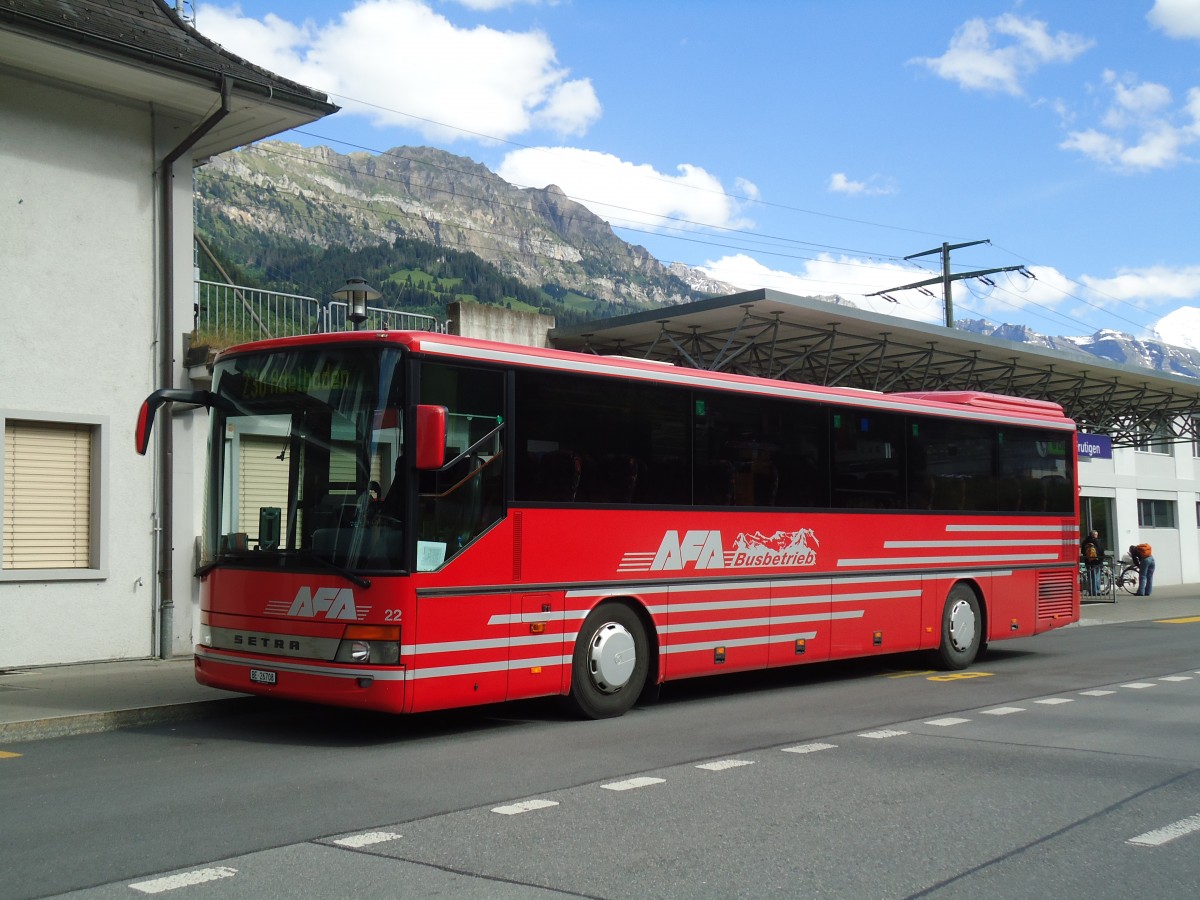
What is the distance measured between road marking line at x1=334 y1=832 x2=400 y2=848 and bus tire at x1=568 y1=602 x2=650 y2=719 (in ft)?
13.3

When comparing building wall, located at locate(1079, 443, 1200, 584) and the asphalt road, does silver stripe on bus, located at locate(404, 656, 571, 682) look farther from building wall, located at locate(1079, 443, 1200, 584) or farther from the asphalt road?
building wall, located at locate(1079, 443, 1200, 584)

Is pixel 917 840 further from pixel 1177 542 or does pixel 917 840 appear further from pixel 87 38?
pixel 1177 542

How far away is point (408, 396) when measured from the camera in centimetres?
909

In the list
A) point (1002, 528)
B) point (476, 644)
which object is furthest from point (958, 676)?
point (476, 644)

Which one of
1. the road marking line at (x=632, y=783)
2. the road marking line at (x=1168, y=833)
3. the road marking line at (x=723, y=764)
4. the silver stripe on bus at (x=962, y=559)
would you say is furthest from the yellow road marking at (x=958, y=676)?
the road marking line at (x=1168, y=833)

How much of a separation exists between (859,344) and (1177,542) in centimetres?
2767

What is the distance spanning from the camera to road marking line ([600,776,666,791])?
24.5 feet

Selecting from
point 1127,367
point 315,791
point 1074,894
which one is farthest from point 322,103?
point 1127,367

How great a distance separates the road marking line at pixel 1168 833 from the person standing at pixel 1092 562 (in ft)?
92.2

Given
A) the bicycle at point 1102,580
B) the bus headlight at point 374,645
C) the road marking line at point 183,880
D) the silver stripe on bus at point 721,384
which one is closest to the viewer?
the road marking line at point 183,880

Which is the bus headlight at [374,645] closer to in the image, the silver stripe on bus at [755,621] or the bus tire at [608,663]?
the bus tire at [608,663]

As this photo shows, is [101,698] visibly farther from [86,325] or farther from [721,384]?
[721,384]

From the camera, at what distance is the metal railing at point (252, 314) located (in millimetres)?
15641

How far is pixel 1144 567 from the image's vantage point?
3662 centimetres
